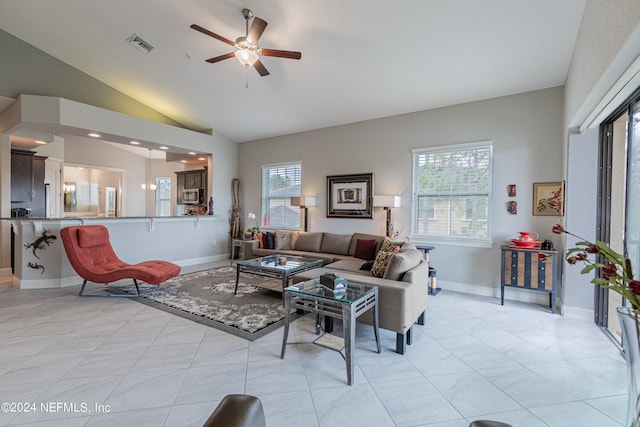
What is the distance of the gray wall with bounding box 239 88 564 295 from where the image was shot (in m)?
4.02

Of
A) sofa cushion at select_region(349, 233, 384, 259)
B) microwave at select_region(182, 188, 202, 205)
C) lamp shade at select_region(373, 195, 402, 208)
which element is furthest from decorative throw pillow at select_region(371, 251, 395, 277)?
microwave at select_region(182, 188, 202, 205)

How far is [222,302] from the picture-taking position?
12.6 feet

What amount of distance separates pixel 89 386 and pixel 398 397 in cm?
221

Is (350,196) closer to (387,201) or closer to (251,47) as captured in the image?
(387,201)

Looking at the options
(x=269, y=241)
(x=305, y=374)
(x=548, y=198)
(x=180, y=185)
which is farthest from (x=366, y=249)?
(x=180, y=185)

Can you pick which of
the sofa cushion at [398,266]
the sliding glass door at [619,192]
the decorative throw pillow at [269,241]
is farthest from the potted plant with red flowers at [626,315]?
the decorative throw pillow at [269,241]

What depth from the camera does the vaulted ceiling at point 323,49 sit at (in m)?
3.08

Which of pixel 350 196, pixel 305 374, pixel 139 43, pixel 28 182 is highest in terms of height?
pixel 139 43

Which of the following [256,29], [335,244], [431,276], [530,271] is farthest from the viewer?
[335,244]

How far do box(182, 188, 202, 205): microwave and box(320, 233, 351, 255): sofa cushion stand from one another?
387 cm

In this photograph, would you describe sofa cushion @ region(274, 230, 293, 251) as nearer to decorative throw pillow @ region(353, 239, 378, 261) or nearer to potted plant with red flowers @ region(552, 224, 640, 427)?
decorative throw pillow @ region(353, 239, 378, 261)

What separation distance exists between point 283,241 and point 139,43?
4080mm

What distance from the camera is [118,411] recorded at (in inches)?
71.9

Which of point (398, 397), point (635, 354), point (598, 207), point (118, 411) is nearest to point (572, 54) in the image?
point (598, 207)
